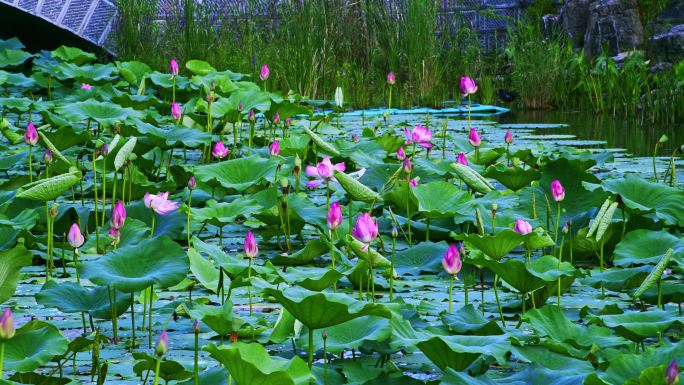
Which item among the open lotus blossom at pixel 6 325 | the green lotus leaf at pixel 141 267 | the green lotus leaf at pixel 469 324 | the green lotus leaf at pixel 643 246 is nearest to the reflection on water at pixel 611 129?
the green lotus leaf at pixel 643 246

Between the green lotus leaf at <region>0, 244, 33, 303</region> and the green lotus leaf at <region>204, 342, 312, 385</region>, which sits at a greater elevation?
the green lotus leaf at <region>0, 244, 33, 303</region>

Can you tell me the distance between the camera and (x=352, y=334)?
4.94 feet

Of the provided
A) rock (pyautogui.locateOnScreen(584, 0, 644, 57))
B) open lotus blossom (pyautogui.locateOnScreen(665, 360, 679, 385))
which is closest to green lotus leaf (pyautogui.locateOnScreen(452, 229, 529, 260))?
open lotus blossom (pyautogui.locateOnScreen(665, 360, 679, 385))

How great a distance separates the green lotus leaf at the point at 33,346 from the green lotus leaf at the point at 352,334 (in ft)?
1.20

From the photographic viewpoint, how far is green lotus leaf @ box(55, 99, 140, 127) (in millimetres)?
3723

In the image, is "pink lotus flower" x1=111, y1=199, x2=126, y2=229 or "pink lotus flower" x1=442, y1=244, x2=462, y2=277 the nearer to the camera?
"pink lotus flower" x1=442, y1=244, x2=462, y2=277

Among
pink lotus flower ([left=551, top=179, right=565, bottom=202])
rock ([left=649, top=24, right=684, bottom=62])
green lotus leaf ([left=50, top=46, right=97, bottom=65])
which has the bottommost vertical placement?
pink lotus flower ([left=551, top=179, right=565, bottom=202])

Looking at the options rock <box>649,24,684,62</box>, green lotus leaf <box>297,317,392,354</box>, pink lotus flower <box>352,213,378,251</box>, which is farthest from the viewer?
rock <box>649,24,684,62</box>

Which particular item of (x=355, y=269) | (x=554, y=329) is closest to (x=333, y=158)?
(x=355, y=269)

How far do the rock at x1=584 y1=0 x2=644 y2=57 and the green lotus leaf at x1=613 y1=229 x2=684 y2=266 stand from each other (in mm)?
9731

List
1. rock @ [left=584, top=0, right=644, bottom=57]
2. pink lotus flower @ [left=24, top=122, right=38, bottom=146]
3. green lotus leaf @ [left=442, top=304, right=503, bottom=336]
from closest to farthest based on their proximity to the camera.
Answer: green lotus leaf @ [left=442, top=304, right=503, bottom=336] < pink lotus flower @ [left=24, top=122, right=38, bottom=146] < rock @ [left=584, top=0, right=644, bottom=57]

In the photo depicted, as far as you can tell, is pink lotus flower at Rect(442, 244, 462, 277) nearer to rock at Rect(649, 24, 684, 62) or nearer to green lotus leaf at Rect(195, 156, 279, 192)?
green lotus leaf at Rect(195, 156, 279, 192)

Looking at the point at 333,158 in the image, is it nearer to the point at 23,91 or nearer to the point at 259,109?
the point at 259,109

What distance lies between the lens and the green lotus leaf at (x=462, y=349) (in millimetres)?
1332
